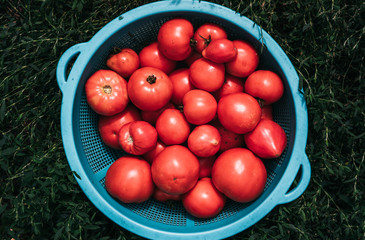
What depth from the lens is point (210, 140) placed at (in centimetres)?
173

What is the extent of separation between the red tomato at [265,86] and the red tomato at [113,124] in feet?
2.80

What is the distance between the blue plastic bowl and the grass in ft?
0.32

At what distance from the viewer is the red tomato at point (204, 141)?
1.73m

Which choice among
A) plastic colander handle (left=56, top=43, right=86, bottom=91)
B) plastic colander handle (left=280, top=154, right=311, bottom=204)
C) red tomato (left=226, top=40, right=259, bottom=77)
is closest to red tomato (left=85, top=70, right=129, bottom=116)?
plastic colander handle (left=56, top=43, right=86, bottom=91)

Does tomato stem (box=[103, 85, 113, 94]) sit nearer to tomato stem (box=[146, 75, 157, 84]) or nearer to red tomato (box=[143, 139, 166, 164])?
tomato stem (box=[146, 75, 157, 84])

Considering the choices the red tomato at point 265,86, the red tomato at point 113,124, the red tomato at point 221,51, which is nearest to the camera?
the red tomato at point 221,51

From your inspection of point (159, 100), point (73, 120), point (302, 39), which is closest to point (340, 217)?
point (302, 39)

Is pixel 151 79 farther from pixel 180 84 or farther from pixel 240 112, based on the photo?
pixel 240 112

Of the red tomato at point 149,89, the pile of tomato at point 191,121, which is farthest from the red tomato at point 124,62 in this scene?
the red tomato at point 149,89

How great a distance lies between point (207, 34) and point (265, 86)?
0.51 metres

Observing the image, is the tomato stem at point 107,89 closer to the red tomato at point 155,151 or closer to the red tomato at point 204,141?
the red tomato at point 155,151

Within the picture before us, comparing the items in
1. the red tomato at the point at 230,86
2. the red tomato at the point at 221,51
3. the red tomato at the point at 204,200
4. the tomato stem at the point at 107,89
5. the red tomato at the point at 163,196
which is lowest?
the red tomato at the point at 163,196

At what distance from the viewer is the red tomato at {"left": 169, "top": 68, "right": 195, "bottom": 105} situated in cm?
193

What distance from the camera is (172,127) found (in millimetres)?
1783
